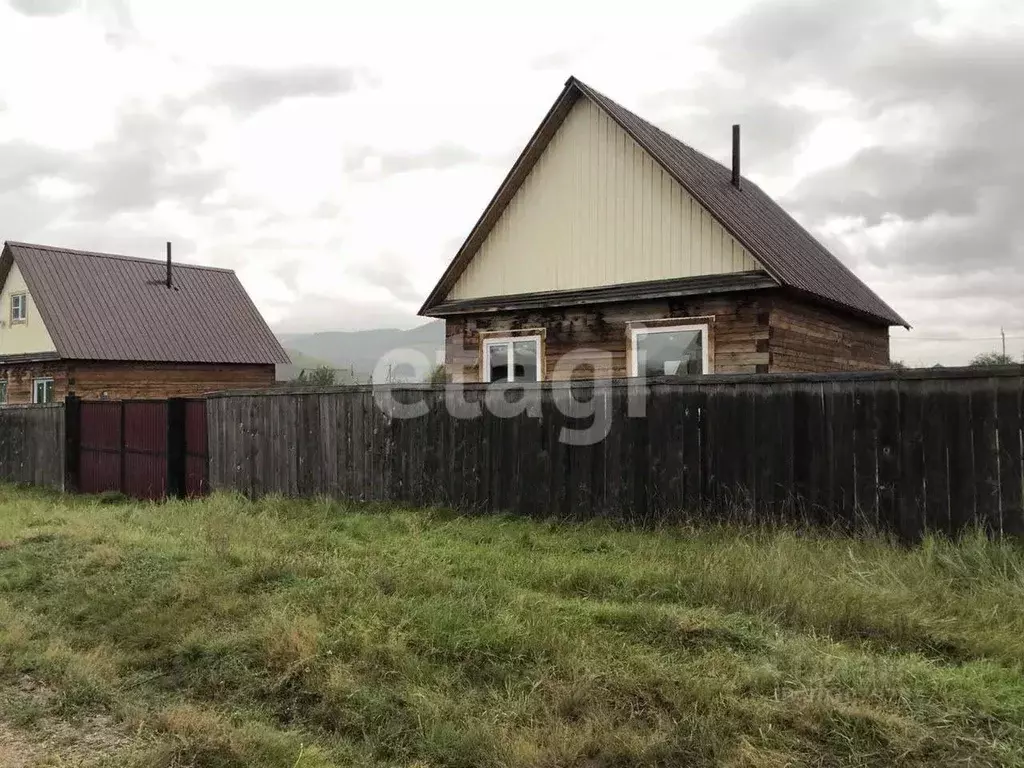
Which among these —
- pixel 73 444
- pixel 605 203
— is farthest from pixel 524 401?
pixel 73 444

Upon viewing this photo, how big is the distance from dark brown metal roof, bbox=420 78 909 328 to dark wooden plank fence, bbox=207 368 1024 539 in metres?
4.14

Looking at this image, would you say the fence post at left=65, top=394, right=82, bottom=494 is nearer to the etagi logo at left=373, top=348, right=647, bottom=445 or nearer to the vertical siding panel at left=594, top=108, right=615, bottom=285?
the etagi logo at left=373, top=348, right=647, bottom=445

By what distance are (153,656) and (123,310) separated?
83.4ft

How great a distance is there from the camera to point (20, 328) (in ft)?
89.9

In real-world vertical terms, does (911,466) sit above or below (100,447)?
above

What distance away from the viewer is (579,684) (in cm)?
438

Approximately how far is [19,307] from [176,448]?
18927 millimetres

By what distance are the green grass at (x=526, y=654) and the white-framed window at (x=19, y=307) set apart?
2323 cm

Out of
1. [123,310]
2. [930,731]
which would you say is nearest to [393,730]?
[930,731]

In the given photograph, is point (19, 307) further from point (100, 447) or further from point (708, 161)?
point (708, 161)

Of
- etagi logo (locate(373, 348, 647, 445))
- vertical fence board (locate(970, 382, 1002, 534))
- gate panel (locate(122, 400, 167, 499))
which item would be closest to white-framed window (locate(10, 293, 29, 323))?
gate panel (locate(122, 400, 167, 499))

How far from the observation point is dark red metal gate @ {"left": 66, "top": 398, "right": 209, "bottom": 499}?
43.2 ft

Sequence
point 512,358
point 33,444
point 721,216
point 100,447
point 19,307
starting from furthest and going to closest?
point 19,307 < point 33,444 < point 100,447 < point 512,358 < point 721,216

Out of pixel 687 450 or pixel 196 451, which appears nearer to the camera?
pixel 687 450
